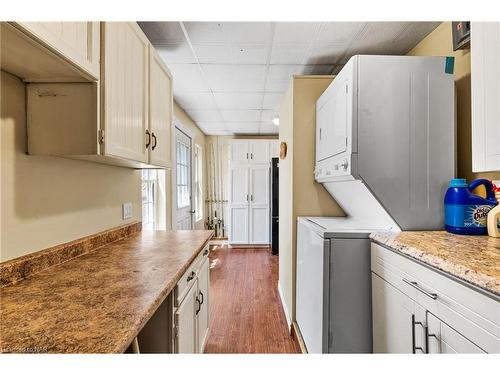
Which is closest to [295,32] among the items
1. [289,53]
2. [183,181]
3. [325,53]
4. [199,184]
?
[289,53]

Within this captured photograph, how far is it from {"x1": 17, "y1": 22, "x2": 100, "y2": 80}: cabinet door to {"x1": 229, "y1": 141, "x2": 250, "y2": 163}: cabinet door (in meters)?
4.14

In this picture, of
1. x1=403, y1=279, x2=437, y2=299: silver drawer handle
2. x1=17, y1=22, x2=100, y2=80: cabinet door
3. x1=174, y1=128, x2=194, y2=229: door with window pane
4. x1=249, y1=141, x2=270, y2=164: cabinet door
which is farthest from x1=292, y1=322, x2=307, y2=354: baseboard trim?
x1=249, y1=141, x2=270, y2=164: cabinet door

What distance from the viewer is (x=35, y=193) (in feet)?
3.82

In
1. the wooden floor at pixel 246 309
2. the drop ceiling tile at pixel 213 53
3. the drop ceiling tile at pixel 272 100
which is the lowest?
the wooden floor at pixel 246 309

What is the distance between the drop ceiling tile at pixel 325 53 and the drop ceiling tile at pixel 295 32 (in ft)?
0.48

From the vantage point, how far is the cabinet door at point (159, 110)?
69.1 inches

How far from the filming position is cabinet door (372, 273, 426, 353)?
3.67ft

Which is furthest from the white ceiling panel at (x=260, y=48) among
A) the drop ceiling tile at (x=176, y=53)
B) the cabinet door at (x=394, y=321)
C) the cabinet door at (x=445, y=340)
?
the cabinet door at (x=445, y=340)

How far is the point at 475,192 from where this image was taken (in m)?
1.56

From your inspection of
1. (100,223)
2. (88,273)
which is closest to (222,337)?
(100,223)

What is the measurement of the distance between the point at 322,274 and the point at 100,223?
137cm

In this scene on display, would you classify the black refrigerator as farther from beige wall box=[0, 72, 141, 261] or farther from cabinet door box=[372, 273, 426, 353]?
beige wall box=[0, 72, 141, 261]

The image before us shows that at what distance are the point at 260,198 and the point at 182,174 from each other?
167 centimetres

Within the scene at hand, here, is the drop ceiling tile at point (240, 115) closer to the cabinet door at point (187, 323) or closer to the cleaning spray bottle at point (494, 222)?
the cabinet door at point (187, 323)
